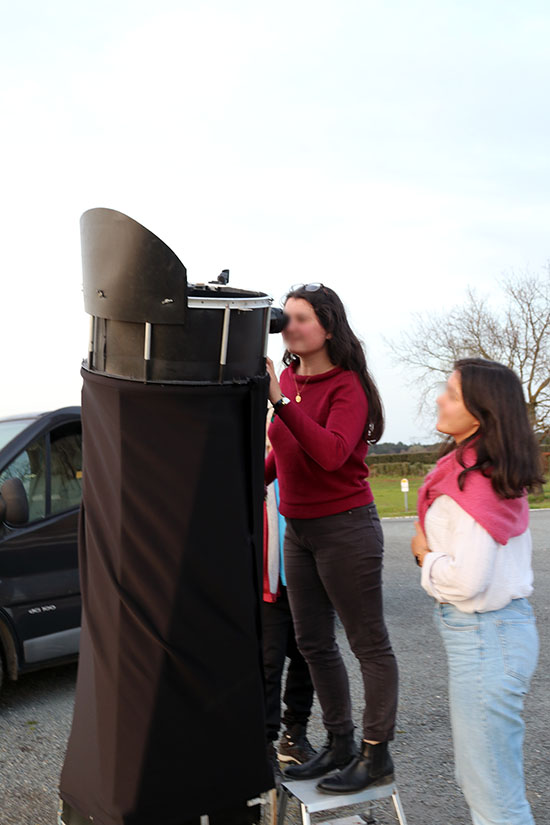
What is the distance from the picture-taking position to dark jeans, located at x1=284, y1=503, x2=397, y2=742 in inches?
121

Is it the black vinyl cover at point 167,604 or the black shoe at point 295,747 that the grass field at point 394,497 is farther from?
the black vinyl cover at point 167,604

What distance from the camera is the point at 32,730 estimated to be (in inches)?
191

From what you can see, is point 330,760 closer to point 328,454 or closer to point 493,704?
point 493,704

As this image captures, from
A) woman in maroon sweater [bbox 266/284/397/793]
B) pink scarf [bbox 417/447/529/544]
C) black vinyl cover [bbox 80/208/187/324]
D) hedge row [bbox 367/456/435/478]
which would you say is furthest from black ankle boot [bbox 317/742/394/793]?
hedge row [bbox 367/456/435/478]

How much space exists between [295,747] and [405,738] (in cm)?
113

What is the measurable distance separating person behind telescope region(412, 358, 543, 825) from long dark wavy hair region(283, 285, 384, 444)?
0.66 meters

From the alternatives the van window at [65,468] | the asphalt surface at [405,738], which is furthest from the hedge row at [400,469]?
the van window at [65,468]

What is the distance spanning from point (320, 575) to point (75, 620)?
263cm

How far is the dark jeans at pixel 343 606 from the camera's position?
308 centimetres

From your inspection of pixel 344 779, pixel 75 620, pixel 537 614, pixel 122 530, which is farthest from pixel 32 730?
pixel 537 614

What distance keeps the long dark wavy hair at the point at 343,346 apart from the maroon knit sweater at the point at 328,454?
0.15 ft

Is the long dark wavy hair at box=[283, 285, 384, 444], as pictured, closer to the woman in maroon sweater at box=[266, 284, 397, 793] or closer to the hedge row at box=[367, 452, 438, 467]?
the woman in maroon sweater at box=[266, 284, 397, 793]

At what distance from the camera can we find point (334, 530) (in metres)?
3.14

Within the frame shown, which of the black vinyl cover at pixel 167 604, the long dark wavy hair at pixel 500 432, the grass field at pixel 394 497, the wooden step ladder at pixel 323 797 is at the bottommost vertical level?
the grass field at pixel 394 497
